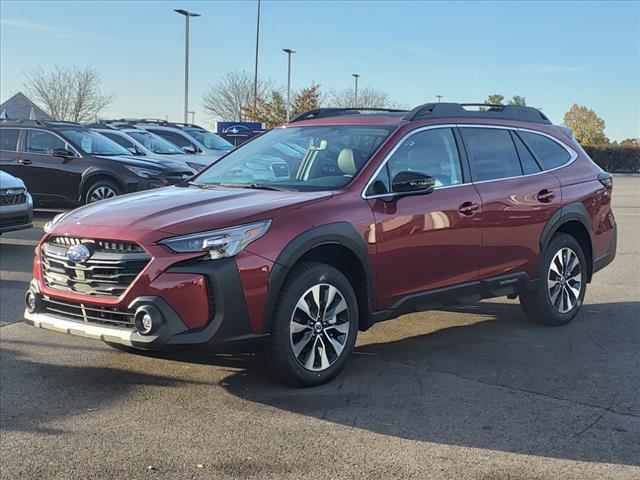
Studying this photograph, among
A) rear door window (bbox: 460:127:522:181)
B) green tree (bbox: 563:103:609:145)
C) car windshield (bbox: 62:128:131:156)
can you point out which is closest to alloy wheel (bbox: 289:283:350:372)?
rear door window (bbox: 460:127:522:181)

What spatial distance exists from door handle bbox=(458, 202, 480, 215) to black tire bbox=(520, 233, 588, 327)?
3.34ft

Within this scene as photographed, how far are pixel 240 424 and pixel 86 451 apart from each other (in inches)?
32.7

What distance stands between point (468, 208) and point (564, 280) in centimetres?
153

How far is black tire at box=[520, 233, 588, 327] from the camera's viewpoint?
242 inches

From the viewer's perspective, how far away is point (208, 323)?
4113mm

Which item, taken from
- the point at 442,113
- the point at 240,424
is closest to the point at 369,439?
the point at 240,424

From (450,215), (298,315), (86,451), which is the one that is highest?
(450,215)

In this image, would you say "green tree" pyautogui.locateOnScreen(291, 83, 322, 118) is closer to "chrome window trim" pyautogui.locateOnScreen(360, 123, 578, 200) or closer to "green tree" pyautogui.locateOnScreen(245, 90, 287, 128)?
"green tree" pyautogui.locateOnScreen(245, 90, 287, 128)

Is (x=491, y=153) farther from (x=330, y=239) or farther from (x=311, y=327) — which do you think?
(x=311, y=327)

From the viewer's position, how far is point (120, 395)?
14.8 ft

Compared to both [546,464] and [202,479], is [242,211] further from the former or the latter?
[546,464]

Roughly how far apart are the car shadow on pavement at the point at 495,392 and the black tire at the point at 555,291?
0.16 m

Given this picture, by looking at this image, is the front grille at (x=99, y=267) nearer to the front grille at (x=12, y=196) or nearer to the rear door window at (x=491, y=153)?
the rear door window at (x=491, y=153)

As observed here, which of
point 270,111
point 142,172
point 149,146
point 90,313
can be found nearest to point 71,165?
point 142,172
